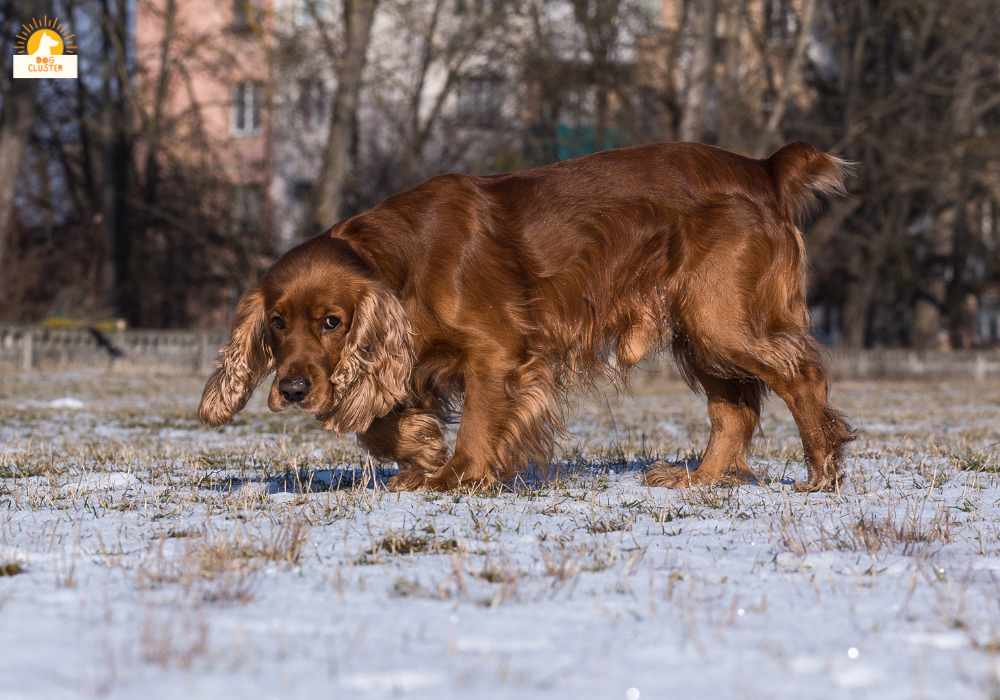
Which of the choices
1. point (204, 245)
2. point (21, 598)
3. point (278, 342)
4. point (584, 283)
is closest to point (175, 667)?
→ point (21, 598)

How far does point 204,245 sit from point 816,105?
1163 cm

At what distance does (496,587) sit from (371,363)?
1759 mm

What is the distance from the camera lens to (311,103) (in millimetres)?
25938

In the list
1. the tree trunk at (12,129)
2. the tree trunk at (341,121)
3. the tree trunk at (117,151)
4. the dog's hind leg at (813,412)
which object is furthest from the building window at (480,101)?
the dog's hind leg at (813,412)

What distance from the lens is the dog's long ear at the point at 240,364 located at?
4.74 metres

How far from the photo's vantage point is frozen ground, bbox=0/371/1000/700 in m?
2.17

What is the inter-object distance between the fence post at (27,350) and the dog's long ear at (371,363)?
14.4 m

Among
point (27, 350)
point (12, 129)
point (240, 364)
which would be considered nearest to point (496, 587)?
point (240, 364)

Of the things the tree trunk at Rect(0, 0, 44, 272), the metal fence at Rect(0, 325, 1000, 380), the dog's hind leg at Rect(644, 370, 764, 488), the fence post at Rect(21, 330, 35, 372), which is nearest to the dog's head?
the dog's hind leg at Rect(644, 370, 764, 488)

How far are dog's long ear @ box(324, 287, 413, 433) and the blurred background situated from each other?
13.0m

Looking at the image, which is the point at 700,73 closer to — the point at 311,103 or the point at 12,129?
the point at 12,129

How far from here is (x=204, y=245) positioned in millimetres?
24547

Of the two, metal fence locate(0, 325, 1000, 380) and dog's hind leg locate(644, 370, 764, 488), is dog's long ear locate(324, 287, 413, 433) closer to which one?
dog's hind leg locate(644, 370, 764, 488)

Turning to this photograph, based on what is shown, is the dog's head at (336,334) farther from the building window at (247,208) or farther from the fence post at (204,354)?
the building window at (247,208)
